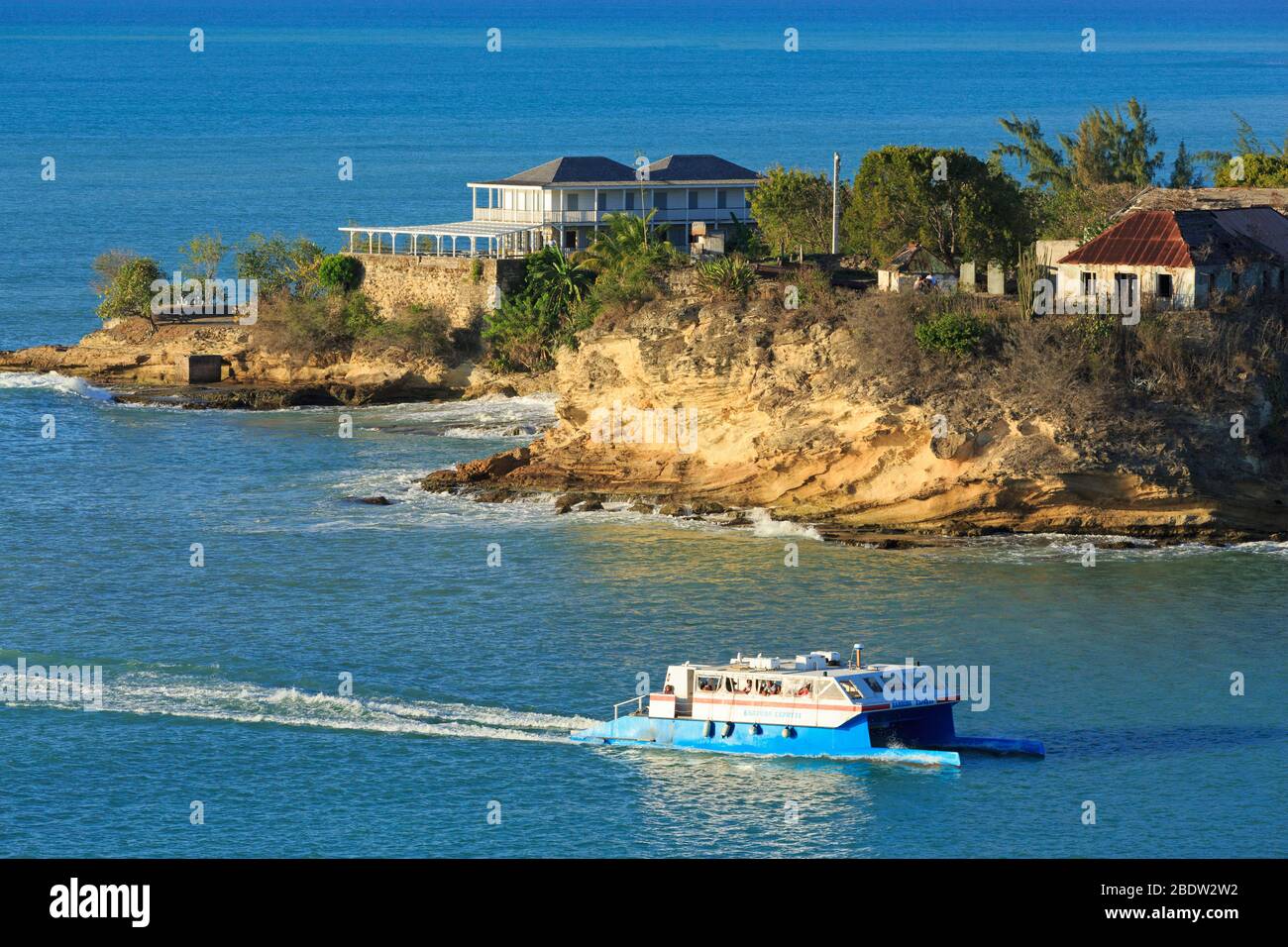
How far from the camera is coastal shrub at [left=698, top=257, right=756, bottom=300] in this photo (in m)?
69.1

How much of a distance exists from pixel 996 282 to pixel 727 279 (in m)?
8.63

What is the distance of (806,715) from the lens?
1676 inches

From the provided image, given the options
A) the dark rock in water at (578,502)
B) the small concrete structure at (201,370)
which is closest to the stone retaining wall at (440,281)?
the small concrete structure at (201,370)

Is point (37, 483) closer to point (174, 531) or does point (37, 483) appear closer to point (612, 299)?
point (174, 531)

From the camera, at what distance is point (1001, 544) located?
59.7 meters

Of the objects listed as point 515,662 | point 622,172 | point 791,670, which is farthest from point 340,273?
point 791,670

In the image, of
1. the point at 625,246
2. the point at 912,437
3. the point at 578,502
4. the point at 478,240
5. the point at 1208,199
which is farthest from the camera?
the point at 478,240

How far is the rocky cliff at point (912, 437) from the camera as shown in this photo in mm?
60281

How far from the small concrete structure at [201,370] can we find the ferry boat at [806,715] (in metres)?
51.8

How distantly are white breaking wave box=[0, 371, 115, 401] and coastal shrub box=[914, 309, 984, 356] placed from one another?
1573 inches

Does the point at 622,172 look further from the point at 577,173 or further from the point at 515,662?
the point at 515,662

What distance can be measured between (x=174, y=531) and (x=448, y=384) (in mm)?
26196

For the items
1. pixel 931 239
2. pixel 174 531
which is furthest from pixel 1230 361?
pixel 174 531

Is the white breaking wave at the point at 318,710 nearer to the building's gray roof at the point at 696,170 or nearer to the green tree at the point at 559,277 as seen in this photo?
the green tree at the point at 559,277
